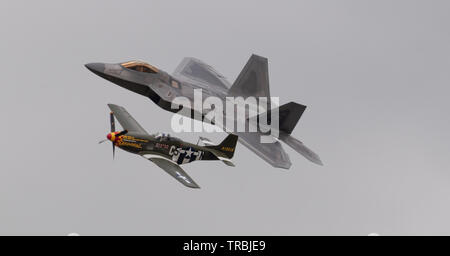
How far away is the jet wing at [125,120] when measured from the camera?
5350cm

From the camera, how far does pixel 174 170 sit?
164ft

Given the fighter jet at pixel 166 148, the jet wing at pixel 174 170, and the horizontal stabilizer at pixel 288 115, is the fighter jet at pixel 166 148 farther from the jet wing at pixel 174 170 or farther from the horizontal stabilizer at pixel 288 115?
the horizontal stabilizer at pixel 288 115

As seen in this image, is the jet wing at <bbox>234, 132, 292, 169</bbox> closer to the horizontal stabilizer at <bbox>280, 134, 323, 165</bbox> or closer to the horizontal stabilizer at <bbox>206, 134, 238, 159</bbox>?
the horizontal stabilizer at <bbox>206, 134, 238, 159</bbox>

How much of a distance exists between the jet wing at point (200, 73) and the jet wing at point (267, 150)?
8.07 m

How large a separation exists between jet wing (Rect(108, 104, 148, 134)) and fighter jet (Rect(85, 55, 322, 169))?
5.64ft

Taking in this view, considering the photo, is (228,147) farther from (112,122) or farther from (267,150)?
(112,122)

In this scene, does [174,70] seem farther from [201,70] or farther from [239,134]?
[239,134]

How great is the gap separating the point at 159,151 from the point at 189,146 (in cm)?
204

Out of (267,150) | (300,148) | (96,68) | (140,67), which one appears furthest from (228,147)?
(96,68)

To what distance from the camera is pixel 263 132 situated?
54625 millimetres

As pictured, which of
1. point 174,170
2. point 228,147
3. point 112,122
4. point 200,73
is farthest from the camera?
point 200,73

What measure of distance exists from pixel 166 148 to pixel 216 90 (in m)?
8.50

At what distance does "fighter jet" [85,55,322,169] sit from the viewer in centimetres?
5300

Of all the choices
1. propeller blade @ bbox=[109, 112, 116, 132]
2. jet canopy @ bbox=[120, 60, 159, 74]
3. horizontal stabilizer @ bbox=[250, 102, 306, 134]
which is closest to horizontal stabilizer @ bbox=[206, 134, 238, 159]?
horizontal stabilizer @ bbox=[250, 102, 306, 134]
